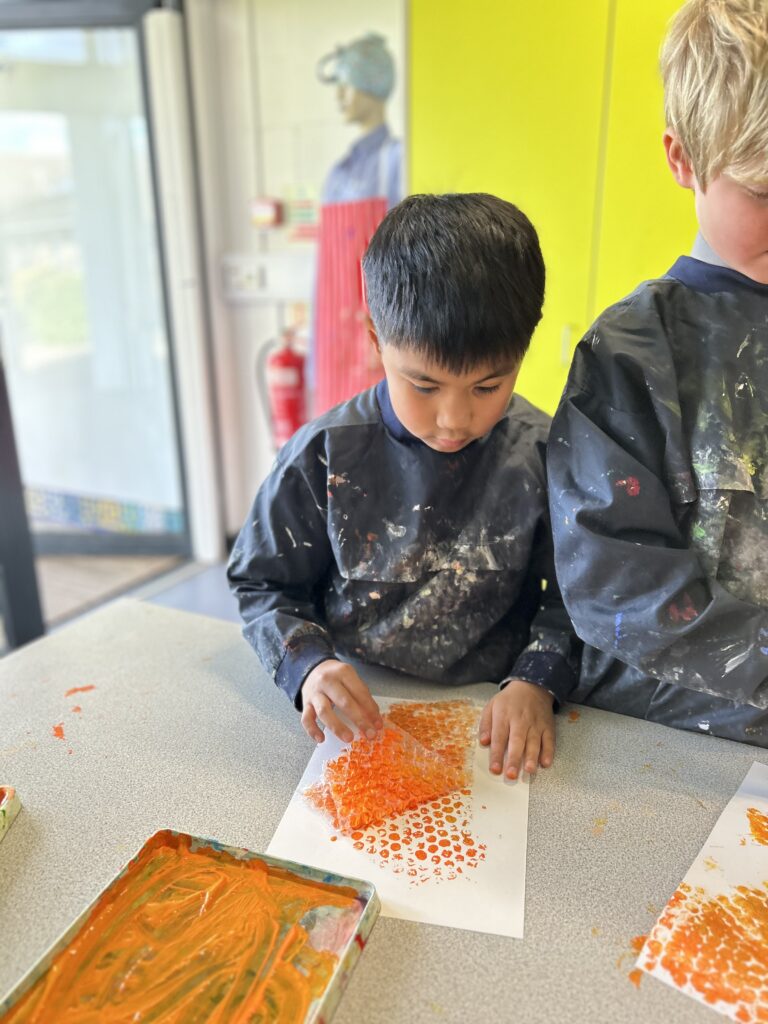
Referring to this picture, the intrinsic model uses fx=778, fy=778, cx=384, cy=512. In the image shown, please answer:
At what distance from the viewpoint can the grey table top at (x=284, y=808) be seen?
54 centimetres

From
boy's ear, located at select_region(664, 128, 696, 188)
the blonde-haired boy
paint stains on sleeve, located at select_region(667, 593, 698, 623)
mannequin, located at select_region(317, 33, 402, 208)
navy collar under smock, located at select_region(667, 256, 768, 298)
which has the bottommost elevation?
paint stains on sleeve, located at select_region(667, 593, 698, 623)

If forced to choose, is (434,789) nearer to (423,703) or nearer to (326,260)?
(423,703)

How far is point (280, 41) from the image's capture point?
2.63 metres

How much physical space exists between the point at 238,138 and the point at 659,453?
2.50m

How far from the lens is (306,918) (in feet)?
1.94

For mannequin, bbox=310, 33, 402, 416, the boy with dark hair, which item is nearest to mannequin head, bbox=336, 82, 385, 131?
mannequin, bbox=310, 33, 402, 416

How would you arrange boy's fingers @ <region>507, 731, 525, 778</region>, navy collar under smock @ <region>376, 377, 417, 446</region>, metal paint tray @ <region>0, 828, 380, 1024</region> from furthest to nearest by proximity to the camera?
navy collar under smock @ <region>376, 377, 417, 446</region>, boy's fingers @ <region>507, 731, 525, 778</region>, metal paint tray @ <region>0, 828, 380, 1024</region>

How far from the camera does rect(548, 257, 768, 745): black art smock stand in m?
0.74

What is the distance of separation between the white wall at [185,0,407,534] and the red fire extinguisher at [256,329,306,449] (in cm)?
20

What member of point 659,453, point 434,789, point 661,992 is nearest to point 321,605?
point 434,789

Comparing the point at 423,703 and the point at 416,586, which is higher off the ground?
the point at 416,586

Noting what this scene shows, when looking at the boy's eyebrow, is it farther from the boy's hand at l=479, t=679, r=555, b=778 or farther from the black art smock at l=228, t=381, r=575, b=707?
the boy's hand at l=479, t=679, r=555, b=778

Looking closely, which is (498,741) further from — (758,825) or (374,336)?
(374,336)

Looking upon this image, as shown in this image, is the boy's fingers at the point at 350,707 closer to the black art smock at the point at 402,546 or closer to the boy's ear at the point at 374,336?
the black art smock at the point at 402,546
